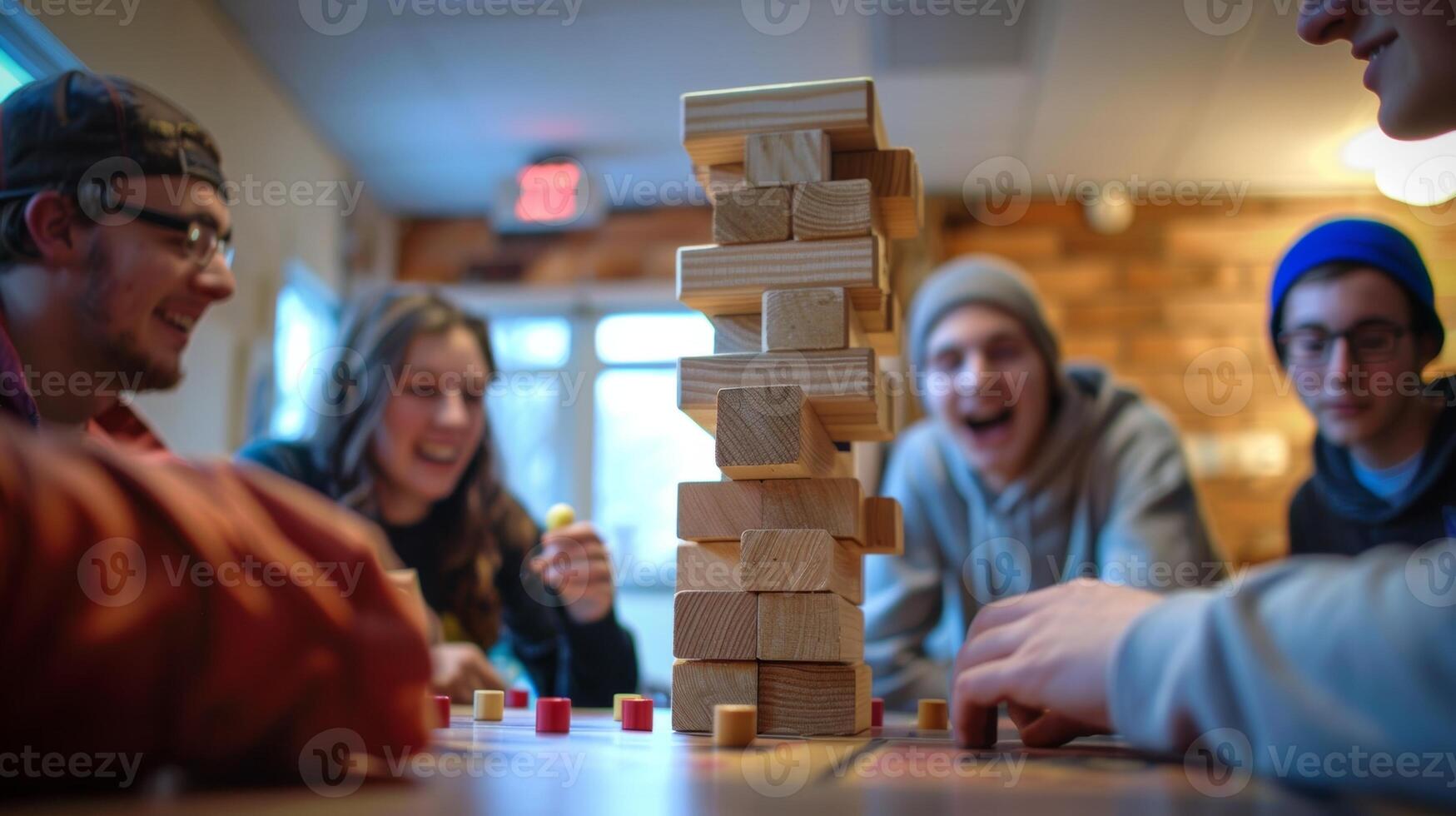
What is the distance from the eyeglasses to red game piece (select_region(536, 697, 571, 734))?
745mm

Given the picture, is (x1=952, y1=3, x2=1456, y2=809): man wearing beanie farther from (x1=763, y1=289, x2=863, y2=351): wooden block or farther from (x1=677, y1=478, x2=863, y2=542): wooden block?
(x1=763, y1=289, x2=863, y2=351): wooden block

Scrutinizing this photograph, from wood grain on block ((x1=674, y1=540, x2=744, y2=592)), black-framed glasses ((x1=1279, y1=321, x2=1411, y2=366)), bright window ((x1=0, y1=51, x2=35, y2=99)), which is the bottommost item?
wood grain on block ((x1=674, y1=540, x2=744, y2=592))

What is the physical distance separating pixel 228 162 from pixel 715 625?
2.87 m

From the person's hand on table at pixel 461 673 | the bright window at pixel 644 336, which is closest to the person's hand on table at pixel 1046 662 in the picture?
the person's hand on table at pixel 461 673

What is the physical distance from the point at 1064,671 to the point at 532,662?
173 cm

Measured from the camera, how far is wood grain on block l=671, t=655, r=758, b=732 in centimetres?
102

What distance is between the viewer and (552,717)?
1040mm

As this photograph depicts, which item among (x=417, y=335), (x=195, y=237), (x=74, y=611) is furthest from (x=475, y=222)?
(x=74, y=611)

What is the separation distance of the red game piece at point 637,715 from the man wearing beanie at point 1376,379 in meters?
1.37

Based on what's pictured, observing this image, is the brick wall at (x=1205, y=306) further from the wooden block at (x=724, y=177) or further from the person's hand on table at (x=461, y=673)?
the wooden block at (x=724, y=177)

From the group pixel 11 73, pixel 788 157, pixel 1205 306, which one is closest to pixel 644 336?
pixel 1205 306

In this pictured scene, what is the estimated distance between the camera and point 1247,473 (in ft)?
14.8

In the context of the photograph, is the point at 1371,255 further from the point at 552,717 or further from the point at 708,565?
the point at 552,717

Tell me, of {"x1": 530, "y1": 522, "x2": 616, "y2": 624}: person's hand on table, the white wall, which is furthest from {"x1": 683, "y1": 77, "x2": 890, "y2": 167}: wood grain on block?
the white wall
